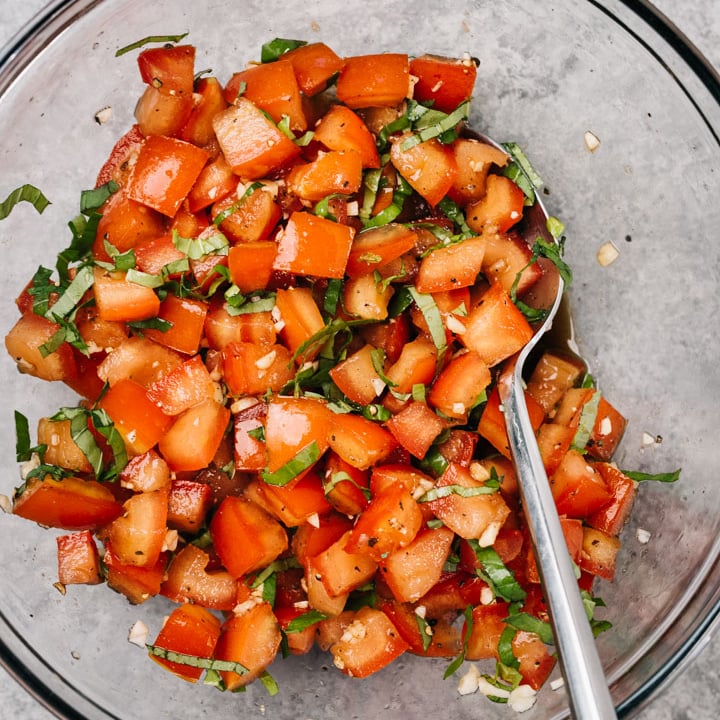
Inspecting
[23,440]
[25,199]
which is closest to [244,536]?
[23,440]

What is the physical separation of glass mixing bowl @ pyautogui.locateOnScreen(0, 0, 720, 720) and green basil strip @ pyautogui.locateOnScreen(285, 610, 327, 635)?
0.22m

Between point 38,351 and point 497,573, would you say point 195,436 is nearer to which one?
point 38,351

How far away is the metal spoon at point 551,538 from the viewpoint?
1.24m

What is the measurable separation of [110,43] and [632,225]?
128 centimetres

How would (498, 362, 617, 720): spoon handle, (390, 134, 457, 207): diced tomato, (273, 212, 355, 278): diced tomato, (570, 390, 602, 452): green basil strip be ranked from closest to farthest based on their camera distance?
(498, 362, 617, 720): spoon handle
(273, 212, 355, 278): diced tomato
(390, 134, 457, 207): diced tomato
(570, 390, 602, 452): green basil strip

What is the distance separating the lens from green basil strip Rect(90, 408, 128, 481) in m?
1.53

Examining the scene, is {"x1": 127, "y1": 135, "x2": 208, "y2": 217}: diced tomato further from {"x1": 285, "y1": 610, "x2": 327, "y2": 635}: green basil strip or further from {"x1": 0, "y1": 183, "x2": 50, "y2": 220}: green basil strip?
{"x1": 285, "y1": 610, "x2": 327, "y2": 635}: green basil strip

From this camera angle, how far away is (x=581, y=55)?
1746 mm

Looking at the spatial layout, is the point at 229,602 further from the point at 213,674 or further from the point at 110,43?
the point at 110,43

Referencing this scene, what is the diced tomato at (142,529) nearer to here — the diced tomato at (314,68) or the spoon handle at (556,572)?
the spoon handle at (556,572)

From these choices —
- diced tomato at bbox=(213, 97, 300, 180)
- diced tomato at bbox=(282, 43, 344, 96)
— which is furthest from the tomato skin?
diced tomato at bbox=(282, 43, 344, 96)

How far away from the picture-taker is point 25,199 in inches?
67.2

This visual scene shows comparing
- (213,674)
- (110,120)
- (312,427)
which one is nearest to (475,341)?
(312,427)

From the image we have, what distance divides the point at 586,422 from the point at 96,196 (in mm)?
1184
